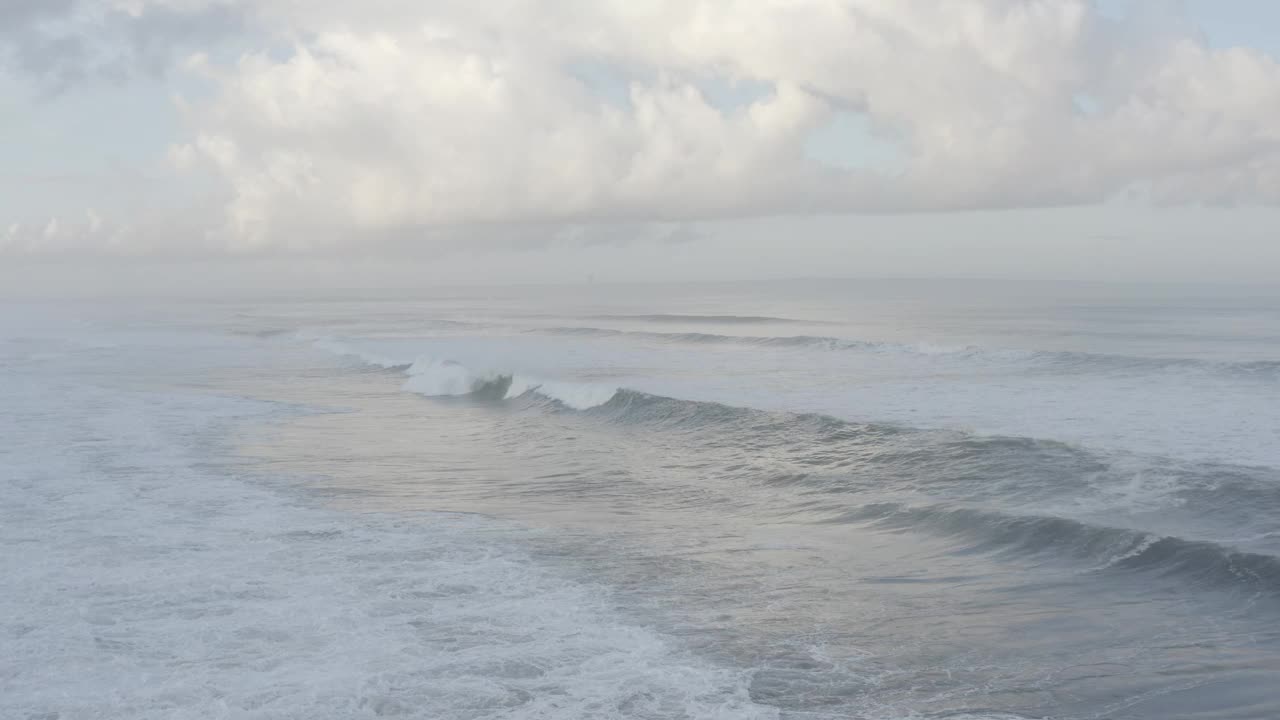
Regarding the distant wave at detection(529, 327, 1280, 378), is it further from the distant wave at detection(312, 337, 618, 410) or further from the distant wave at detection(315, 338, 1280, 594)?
the distant wave at detection(312, 337, 618, 410)

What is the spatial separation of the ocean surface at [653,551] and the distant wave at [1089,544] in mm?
51

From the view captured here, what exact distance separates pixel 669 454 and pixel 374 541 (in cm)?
847

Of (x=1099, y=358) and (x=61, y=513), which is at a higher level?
(x=1099, y=358)

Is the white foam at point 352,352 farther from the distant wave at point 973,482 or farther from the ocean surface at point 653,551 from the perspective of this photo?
the distant wave at point 973,482

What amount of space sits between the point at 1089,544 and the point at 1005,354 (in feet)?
83.9

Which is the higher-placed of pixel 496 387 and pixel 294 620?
pixel 496 387

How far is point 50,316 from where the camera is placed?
287 ft

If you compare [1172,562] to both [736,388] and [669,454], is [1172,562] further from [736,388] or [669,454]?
[736,388]

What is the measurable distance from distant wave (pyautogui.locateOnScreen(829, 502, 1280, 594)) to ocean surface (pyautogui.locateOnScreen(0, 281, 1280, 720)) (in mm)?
51

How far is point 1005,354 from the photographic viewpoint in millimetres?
37000

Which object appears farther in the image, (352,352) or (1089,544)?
(352,352)

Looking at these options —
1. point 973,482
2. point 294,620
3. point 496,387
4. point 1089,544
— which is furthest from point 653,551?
point 496,387

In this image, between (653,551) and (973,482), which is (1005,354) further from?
(653,551)

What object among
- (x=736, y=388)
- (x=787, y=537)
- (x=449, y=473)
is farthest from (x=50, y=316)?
(x=787, y=537)
